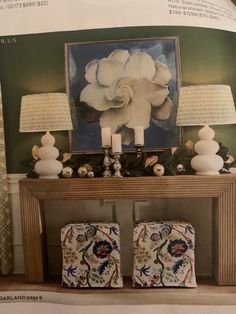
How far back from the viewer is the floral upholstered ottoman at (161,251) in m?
0.72

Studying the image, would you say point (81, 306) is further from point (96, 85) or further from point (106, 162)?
point (96, 85)

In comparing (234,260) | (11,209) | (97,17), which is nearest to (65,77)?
(97,17)

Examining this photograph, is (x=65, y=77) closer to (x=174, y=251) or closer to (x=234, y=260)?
(x=174, y=251)

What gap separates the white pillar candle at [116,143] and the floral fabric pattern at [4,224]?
24 cm

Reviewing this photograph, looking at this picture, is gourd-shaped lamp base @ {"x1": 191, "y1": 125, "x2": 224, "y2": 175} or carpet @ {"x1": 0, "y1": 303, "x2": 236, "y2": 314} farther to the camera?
gourd-shaped lamp base @ {"x1": 191, "y1": 125, "x2": 224, "y2": 175}

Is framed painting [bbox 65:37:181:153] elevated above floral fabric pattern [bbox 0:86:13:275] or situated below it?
above

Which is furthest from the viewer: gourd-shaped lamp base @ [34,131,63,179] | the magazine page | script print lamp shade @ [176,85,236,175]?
gourd-shaped lamp base @ [34,131,63,179]

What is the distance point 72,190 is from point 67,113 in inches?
7.4

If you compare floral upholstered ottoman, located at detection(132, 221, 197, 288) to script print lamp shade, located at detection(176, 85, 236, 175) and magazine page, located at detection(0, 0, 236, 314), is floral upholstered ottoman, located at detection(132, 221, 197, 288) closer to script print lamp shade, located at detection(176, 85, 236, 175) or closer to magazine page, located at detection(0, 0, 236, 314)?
magazine page, located at detection(0, 0, 236, 314)

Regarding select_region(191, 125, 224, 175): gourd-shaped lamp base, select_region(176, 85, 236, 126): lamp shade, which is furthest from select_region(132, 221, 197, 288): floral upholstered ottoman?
select_region(176, 85, 236, 126): lamp shade

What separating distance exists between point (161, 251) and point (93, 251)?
0.52 feet

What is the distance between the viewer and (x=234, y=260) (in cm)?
73

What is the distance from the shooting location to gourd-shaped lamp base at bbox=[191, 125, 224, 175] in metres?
0.68

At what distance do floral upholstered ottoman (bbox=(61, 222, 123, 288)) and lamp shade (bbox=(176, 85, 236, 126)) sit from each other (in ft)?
0.99
